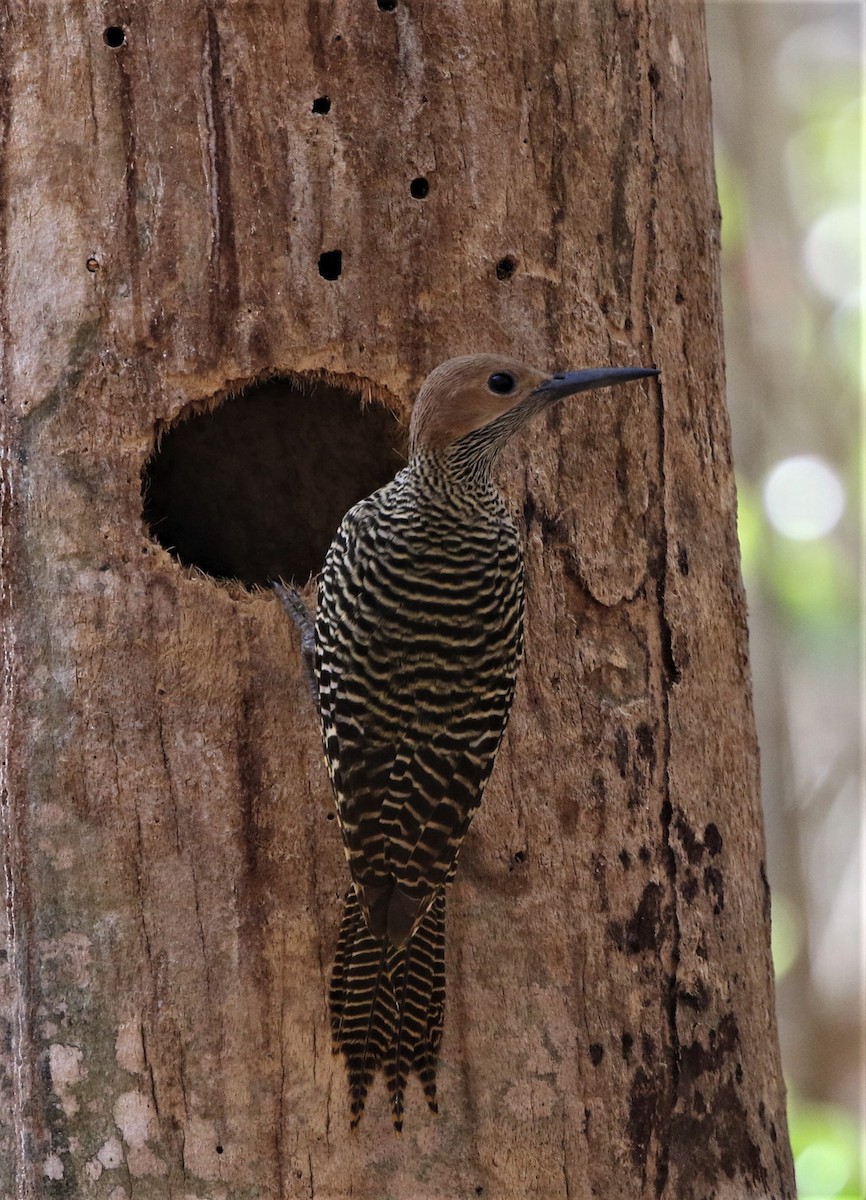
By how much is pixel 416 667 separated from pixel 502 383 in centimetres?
72

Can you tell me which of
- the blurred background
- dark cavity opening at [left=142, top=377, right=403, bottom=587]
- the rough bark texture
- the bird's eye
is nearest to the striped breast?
the rough bark texture

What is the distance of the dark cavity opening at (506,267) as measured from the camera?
3.72 meters

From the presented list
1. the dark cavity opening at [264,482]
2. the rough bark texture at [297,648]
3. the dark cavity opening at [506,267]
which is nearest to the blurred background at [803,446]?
the dark cavity opening at [264,482]

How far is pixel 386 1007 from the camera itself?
3.32m

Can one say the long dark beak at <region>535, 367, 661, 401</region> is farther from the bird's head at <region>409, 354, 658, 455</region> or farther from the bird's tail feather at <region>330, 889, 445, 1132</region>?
the bird's tail feather at <region>330, 889, 445, 1132</region>

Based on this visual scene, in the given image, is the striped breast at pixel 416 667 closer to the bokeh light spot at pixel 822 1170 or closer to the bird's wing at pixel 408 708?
the bird's wing at pixel 408 708

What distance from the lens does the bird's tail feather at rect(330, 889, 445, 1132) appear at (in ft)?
10.8

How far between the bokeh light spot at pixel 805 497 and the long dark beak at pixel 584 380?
6335 millimetres

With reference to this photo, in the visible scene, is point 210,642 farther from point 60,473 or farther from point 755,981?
point 755,981

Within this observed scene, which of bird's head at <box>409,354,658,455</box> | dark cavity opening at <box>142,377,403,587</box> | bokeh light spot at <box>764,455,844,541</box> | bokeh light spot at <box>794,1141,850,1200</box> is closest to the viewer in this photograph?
bird's head at <box>409,354,658,455</box>

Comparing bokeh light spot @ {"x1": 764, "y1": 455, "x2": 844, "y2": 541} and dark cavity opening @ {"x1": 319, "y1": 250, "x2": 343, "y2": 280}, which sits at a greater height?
bokeh light spot @ {"x1": 764, "y1": 455, "x2": 844, "y2": 541}

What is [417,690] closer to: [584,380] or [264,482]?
[584,380]

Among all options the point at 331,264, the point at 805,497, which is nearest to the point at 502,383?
the point at 331,264

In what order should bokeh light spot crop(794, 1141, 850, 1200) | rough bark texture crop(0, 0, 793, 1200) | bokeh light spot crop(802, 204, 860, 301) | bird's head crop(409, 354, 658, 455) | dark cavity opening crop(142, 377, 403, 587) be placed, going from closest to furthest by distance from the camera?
rough bark texture crop(0, 0, 793, 1200), bird's head crop(409, 354, 658, 455), dark cavity opening crop(142, 377, 403, 587), bokeh light spot crop(794, 1141, 850, 1200), bokeh light spot crop(802, 204, 860, 301)
